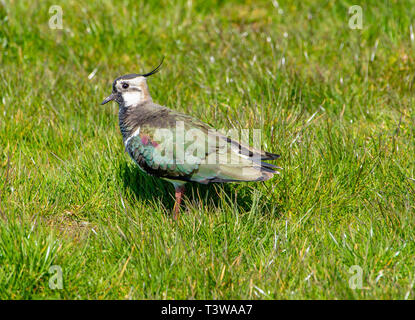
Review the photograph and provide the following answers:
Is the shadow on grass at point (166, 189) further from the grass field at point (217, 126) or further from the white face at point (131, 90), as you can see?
the white face at point (131, 90)

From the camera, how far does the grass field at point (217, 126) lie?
11.4ft

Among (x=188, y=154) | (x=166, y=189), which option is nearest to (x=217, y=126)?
(x=166, y=189)

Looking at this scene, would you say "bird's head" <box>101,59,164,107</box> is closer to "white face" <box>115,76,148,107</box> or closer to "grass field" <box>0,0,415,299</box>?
"white face" <box>115,76,148,107</box>

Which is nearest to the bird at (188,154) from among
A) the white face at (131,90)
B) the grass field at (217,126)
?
the grass field at (217,126)

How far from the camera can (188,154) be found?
4.11 meters

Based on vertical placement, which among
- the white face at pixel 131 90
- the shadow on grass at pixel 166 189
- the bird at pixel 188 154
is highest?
the white face at pixel 131 90

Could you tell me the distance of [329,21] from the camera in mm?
7070

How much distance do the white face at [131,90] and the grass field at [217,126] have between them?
0.48 meters

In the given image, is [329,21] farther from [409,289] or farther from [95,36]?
[409,289]

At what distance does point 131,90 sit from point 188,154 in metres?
0.96

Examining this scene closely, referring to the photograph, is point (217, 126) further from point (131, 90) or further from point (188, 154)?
point (188, 154)

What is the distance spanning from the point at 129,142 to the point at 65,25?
3377 millimetres

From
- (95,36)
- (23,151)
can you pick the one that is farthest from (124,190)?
(95,36)

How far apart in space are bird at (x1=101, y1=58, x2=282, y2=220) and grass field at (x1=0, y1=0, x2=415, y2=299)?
223 millimetres
